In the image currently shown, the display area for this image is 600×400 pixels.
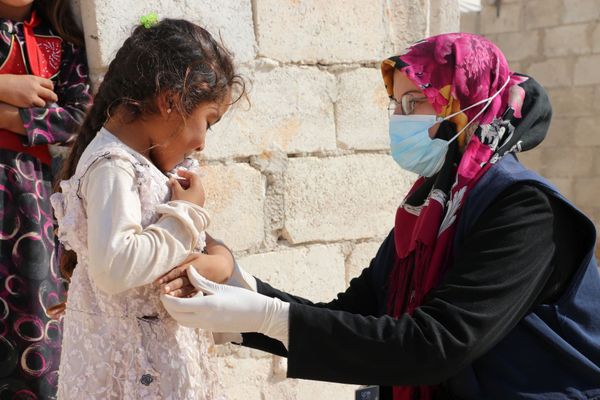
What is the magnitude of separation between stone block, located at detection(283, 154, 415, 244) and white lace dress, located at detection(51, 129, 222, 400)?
54.6 inches

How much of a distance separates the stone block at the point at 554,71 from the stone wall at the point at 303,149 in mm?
5831

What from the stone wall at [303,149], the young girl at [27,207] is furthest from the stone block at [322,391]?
the young girl at [27,207]

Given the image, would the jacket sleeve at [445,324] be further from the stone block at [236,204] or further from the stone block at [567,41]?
the stone block at [567,41]

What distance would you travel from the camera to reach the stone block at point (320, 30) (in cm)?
301

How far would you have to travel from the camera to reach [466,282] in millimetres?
1665

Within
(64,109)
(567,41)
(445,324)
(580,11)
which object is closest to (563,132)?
(567,41)

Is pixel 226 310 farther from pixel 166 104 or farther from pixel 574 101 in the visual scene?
pixel 574 101

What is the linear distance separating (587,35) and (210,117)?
7780 mm

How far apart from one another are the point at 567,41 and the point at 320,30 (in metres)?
6.41

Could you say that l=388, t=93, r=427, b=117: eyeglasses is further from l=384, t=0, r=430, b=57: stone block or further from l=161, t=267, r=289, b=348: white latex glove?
l=384, t=0, r=430, b=57: stone block

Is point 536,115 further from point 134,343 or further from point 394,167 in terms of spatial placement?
point 394,167

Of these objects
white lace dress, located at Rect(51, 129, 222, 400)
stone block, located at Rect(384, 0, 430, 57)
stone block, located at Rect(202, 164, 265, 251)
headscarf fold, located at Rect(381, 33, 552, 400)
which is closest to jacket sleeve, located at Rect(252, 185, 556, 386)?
headscarf fold, located at Rect(381, 33, 552, 400)

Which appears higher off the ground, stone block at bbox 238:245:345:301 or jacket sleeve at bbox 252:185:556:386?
jacket sleeve at bbox 252:185:556:386

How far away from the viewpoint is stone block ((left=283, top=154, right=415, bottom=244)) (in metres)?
3.15
